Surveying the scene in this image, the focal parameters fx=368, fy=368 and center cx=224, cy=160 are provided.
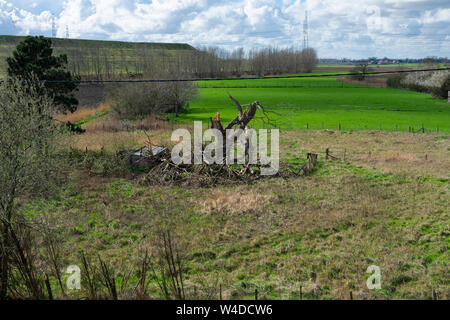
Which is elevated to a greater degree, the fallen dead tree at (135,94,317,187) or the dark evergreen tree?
the dark evergreen tree

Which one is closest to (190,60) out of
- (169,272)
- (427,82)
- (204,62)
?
(204,62)

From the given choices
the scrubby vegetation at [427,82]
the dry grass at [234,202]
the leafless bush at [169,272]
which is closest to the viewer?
the leafless bush at [169,272]

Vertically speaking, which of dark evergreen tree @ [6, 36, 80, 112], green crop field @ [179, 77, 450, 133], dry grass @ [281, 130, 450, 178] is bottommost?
dry grass @ [281, 130, 450, 178]

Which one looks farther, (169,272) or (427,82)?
(427,82)

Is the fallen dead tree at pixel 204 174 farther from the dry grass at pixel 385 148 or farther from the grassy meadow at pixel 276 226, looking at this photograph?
the dry grass at pixel 385 148

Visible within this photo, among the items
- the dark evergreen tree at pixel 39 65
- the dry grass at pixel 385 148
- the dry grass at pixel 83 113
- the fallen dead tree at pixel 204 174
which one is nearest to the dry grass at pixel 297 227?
the dry grass at pixel 385 148

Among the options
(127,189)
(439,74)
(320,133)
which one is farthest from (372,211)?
(439,74)

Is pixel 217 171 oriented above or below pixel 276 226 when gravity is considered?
above

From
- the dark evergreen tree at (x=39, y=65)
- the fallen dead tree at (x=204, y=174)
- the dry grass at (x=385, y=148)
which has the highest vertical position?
the dark evergreen tree at (x=39, y=65)

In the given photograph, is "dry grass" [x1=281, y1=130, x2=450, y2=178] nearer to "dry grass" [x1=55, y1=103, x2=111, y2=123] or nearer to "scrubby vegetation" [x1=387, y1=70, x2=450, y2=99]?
"dry grass" [x1=55, y1=103, x2=111, y2=123]

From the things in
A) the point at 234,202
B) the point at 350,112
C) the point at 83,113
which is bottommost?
the point at 234,202

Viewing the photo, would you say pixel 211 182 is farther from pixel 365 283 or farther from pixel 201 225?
pixel 365 283

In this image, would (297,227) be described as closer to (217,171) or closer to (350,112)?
(217,171)

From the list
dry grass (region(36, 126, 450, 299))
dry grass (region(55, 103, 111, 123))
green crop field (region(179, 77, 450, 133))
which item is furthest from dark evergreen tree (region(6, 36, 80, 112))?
green crop field (region(179, 77, 450, 133))
